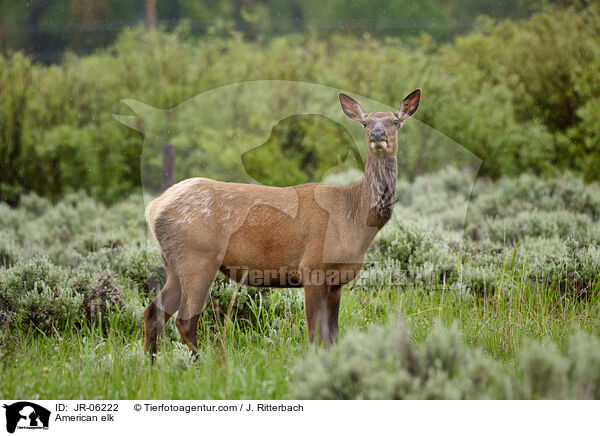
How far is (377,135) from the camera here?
4.36 meters

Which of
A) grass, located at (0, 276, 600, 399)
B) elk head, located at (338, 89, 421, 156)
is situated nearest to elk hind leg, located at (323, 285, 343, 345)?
grass, located at (0, 276, 600, 399)

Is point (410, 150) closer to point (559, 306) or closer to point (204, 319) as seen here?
point (559, 306)

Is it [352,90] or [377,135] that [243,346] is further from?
[352,90]

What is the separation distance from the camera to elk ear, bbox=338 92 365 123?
15.7 ft

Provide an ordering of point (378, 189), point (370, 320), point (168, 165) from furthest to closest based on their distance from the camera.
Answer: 1. point (168, 165)
2. point (370, 320)
3. point (378, 189)

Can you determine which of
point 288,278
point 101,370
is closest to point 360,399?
point 288,278

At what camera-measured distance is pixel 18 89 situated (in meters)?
11.7

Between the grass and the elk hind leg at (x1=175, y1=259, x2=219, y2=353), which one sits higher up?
the elk hind leg at (x1=175, y1=259, x2=219, y2=353)

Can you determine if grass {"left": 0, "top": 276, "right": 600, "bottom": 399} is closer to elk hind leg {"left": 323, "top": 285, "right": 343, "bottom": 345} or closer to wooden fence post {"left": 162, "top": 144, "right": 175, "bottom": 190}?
elk hind leg {"left": 323, "top": 285, "right": 343, "bottom": 345}

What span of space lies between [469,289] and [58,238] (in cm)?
618
